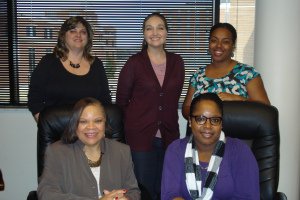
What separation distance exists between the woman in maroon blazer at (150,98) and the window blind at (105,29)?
0.94 meters

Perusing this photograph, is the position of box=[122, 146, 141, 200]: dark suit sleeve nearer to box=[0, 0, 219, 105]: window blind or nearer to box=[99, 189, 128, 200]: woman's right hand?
box=[99, 189, 128, 200]: woman's right hand

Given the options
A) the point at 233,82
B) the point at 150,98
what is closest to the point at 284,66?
the point at 233,82

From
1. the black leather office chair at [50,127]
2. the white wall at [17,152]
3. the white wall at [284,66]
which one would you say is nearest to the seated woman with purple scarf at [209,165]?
the black leather office chair at [50,127]

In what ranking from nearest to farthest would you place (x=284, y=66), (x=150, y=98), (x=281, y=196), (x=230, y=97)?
(x=281, y=196)
(x=230, y=97)
(x=150, y=98)
(x=284, y=66)

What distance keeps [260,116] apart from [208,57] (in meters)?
1.55

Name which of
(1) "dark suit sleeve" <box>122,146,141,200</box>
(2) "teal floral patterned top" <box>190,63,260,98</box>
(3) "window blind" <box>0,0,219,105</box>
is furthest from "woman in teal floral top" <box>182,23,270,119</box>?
(3) "window blind" <box>0,0,219,105</box>

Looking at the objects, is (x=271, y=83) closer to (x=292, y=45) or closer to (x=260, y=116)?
(x=292, y=45)

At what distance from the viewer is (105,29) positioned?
11.8 ft

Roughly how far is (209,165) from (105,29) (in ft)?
6.41

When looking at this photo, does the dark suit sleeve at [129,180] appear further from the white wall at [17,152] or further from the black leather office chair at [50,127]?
the white wall at [17,152]

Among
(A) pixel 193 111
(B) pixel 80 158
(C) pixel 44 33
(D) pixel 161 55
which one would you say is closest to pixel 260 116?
(A) pixel 193 111

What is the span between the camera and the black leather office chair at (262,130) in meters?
2.20

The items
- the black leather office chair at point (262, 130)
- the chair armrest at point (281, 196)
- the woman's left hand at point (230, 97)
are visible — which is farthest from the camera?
the woman's left hand at point (230, 97)

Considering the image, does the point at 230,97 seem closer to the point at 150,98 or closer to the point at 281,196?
the point at 150,98
